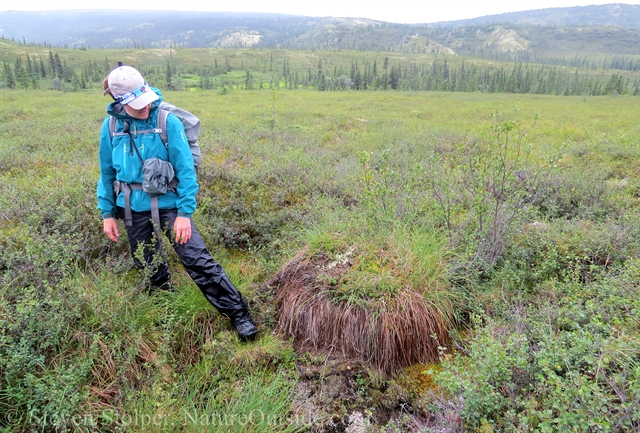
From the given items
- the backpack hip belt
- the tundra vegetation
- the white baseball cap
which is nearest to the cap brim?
the white baseball cap

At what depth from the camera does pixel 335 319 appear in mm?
3588

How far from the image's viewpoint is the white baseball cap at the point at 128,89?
2924mm

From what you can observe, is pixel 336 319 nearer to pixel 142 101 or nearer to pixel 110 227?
pixel 110 227

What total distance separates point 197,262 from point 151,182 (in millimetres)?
899

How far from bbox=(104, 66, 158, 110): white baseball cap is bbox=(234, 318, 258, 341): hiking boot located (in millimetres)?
2351

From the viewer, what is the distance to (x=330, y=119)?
17953 millimetres

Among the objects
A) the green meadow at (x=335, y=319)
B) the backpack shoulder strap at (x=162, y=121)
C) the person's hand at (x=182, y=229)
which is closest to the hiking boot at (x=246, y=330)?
the green meadow at (x=335, y=319)

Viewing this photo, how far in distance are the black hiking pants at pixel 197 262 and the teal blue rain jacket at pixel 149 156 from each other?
17 cm

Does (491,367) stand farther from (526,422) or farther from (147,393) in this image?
(147,393)

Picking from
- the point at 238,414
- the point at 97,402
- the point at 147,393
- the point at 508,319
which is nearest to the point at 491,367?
the point at 508,319

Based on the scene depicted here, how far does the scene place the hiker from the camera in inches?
121

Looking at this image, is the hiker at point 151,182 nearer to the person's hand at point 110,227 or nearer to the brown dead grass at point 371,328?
the person's hand at point 110,227

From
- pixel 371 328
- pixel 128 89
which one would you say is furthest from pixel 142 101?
pixel 371 328

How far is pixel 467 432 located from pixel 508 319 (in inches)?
61.9
